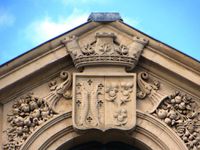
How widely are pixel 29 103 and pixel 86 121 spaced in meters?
1.12

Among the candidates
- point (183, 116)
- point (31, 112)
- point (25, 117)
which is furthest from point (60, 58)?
point (183, 116)

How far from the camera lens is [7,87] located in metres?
18.2

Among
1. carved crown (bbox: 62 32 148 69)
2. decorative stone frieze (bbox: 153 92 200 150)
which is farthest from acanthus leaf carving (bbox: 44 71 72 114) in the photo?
decorative stone frieze (bbox: 153 92 200 150)

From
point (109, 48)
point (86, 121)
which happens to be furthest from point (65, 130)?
point (109, 48)

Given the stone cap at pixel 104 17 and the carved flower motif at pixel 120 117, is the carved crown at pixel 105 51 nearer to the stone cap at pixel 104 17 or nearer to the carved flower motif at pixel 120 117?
the stone cap at pixel 104 17

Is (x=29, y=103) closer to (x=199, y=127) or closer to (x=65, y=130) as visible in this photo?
(x=65, y=130)

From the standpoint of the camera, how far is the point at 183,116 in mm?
18109

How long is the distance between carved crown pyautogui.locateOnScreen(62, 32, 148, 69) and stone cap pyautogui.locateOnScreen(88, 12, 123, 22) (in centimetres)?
33

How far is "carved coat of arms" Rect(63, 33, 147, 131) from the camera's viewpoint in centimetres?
1797


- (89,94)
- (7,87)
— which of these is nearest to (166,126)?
(89,94)

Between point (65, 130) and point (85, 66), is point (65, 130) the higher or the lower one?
the lower one

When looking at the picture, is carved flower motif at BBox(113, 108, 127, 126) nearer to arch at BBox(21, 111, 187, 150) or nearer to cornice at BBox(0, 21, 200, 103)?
arch at BBox(21, 111, 187, 150)

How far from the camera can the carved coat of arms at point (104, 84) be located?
18.0m

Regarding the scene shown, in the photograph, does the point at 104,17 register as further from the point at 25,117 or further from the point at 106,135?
the point at 25,117
